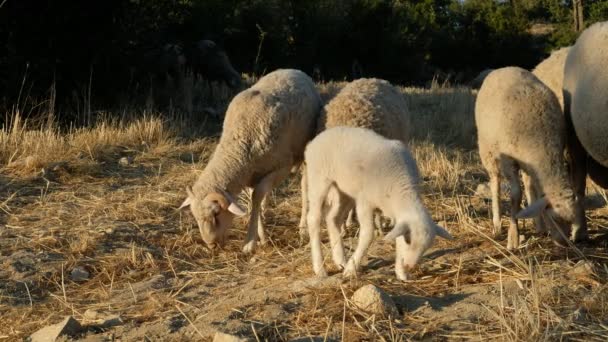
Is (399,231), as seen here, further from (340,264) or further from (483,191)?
(483,191)

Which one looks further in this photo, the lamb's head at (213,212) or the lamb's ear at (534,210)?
the lamb's head at (213,212)

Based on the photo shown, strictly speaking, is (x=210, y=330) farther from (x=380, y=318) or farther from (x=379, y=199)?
(x=379, y=199)

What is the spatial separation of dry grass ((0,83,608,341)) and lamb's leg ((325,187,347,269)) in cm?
28

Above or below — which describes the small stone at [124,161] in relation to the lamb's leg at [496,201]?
below

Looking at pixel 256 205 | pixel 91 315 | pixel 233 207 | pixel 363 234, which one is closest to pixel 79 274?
pixel 91 315

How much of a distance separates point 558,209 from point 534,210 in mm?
213

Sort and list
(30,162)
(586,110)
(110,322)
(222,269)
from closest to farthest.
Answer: (110,322)
(222,269)
(586,110)
(30,162)

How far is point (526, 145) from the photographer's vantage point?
224 inches

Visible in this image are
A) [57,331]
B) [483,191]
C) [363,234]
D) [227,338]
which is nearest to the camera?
[227,338]

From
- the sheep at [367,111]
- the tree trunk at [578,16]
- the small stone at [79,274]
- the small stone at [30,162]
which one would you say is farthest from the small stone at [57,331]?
the tree trunk at [578,16]

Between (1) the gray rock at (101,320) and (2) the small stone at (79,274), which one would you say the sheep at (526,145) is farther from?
(2) the small stone at (79,274)

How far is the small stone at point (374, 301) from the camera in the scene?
165 inches

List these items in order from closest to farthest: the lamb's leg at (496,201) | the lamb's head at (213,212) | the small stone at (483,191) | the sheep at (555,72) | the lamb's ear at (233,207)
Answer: the lamb's ear at (233,207), the lamb's head at (213,212), the lamb's leg at (496,201), the sheep at (555,72), the small stone at (483,191)

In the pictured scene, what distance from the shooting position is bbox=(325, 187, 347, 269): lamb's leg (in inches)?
210
